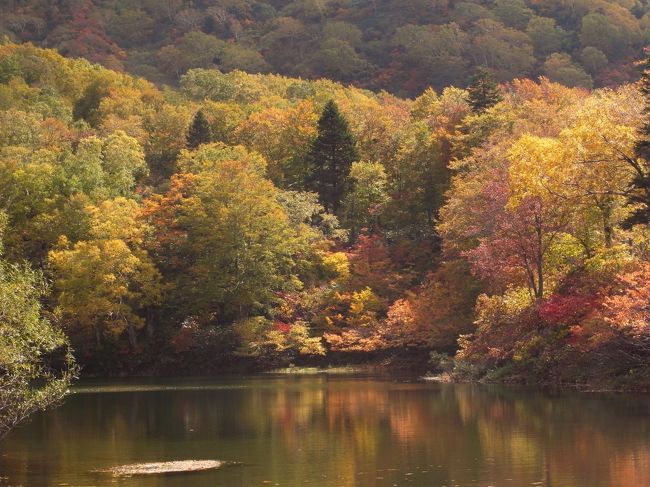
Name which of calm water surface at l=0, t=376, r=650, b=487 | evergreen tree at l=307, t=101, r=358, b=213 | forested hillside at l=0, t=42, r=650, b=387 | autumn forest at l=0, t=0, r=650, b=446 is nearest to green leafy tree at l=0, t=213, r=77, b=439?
autumn forest at l=0, t=0, r=650, b=446

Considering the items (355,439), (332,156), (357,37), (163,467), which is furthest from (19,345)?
(357,37)

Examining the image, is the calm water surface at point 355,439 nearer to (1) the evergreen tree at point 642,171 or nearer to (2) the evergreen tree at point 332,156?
(1) the evergreen tree at point 642,171

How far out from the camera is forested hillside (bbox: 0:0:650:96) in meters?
127

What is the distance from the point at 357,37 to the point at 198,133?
75.1 m

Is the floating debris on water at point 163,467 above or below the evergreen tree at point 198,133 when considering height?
below

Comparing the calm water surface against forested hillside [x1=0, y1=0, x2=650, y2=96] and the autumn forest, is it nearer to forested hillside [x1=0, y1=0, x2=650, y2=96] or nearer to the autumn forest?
the autumn forest

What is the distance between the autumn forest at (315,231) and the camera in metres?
41.3

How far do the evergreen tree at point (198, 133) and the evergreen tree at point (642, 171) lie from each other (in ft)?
149

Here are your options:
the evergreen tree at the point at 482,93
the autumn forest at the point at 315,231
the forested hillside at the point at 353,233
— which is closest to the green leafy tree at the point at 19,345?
the autumn forest at the point at 315,231

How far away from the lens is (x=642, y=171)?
41.2 m

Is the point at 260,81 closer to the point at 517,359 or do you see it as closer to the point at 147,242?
the point at 147,242

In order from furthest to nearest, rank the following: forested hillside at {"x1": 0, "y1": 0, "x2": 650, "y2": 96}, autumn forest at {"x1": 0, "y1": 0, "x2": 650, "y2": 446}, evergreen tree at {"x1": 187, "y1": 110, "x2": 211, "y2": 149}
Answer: forested hillside at {"x1": 0, "y1": 0, "x2": 650, "y2": 96} → evergreen tree at {"x1": 187, "y1": 110, "x2": 211, "y2": 149} → autumn forest at {"x1": 0, "y1": 0, "x2": 650, "y2": 446}

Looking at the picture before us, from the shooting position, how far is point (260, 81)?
119m

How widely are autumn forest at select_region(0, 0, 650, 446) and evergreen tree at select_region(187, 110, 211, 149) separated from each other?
0.51ft
